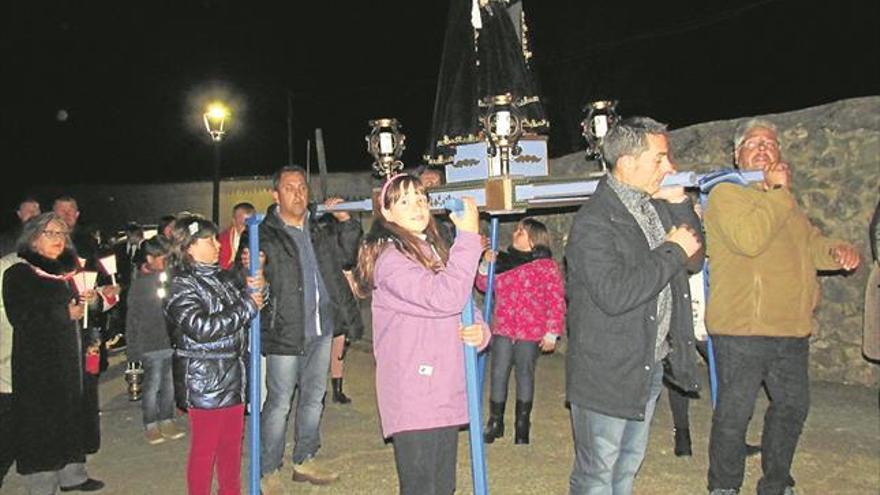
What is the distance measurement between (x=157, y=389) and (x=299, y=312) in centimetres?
273

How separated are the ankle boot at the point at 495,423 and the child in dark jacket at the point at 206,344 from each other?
2599mm

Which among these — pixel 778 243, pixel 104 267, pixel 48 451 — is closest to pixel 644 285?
pixel 778 243

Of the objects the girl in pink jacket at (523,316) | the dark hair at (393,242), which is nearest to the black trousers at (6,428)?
the dark hair at (393,242)

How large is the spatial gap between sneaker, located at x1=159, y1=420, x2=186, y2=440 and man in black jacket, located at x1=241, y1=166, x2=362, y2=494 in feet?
6.48

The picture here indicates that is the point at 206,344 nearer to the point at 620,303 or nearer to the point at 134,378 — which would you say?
the point at 620,303

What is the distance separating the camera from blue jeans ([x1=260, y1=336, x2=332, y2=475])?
5145 millimetres

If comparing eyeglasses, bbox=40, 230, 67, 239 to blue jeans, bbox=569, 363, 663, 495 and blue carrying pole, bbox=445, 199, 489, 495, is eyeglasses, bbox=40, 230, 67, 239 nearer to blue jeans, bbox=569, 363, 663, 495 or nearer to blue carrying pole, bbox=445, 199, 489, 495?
blue carrying pole, bbox=445, 199, 489, 495

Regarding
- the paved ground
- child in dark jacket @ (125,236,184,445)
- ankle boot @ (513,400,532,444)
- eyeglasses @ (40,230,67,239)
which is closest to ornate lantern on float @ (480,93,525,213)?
the paved ground

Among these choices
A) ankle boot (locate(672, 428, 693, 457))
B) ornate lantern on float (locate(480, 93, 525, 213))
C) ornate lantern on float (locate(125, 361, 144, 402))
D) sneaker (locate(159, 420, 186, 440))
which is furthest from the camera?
ornate lantern on float (locate(125, 361, 144, 402))

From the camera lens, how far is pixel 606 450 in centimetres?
353

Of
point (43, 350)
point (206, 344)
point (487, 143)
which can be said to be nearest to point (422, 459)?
point (206, 344)

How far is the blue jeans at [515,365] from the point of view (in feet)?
21.2

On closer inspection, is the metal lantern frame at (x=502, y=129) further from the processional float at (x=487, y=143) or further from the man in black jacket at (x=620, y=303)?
the man in black jacket at (x=620, y=303)

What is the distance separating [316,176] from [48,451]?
24.7m
